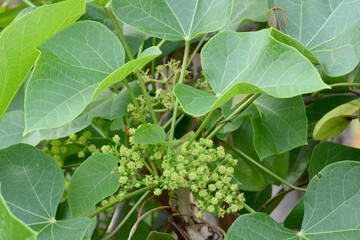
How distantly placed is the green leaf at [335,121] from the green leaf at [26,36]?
0.42 m

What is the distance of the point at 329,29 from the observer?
0.61 meters

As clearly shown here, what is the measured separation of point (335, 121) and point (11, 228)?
1.74ft

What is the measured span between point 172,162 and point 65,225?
0.16 meters

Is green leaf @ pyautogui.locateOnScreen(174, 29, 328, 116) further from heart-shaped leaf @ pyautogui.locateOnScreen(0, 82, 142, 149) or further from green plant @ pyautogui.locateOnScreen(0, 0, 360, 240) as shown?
heart-shaped leaf @ pyautogui.locateOnScreen(0, 82, 142, 149)

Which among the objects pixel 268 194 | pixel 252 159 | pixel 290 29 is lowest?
pixel 268 194

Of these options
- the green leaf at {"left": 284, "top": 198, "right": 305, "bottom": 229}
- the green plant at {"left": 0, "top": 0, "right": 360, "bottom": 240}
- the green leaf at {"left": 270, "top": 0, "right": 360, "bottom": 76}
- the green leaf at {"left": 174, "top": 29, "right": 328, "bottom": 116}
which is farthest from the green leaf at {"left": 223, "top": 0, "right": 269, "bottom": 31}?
the green leaf at {"left": 284, "top": 198, "right": 305, "bottom": 229}

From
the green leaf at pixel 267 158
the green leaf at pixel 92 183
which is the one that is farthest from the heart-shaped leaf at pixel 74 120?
the green leaf at pixel 267 158

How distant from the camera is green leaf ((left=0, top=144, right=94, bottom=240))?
577 millimetres

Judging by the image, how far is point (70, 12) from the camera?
0.55 m

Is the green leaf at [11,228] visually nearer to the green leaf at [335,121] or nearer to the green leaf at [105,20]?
the green leaf at [105,20]

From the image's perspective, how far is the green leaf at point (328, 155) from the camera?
706 mm

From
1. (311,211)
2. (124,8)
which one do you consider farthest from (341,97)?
(124,8)

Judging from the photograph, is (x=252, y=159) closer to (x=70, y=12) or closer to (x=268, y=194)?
(x=268, y=194)

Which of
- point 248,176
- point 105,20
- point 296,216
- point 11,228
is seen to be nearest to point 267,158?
point 248,176
